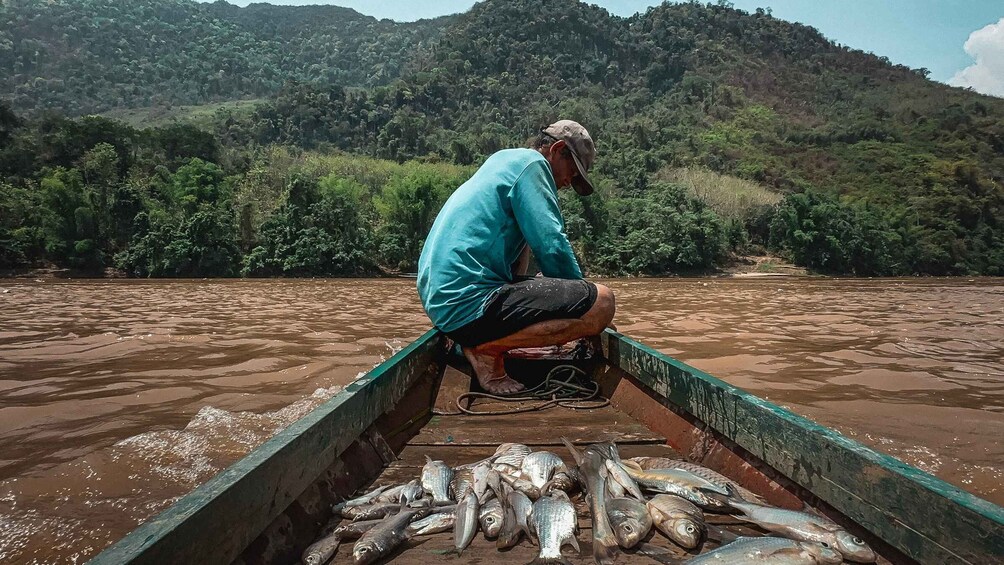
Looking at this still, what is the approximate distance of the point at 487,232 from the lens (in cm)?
309

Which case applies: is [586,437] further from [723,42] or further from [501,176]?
[723,42]

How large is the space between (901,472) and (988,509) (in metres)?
0.22

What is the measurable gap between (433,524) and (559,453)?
89cm

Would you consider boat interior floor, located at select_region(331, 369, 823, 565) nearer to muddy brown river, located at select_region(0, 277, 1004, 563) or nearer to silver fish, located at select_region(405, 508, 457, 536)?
silver fish, located at select_region(405, 508, 457, 536)

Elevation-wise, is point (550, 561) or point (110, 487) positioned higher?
point (550, 561)

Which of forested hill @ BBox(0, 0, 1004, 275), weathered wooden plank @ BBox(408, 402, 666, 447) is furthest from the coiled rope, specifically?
forested hill @ BBox(0, 0, 1004, 275)

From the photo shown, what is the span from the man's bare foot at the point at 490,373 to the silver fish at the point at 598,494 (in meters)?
0.94

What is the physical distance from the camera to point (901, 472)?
142 cm

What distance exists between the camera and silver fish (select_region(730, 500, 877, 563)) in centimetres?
148

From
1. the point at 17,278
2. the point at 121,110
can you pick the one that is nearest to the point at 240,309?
the point at 17,278

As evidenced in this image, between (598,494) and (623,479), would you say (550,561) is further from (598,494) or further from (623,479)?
(623,479)

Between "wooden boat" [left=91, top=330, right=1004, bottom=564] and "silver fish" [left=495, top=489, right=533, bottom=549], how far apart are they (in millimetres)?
41

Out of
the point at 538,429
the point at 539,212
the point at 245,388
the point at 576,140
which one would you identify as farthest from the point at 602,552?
the point at 245,388

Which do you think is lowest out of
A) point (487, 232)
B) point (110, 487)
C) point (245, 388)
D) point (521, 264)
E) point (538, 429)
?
point (245, 388)
